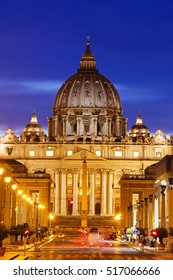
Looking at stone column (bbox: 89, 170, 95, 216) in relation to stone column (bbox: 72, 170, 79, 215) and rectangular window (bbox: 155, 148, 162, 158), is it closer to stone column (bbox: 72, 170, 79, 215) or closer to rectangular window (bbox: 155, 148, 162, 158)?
stone column (bbox: 72, 170, 79, 215)

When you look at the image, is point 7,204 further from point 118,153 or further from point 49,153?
point 118,153

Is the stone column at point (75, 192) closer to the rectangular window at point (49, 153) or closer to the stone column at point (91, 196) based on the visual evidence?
the stone column at point (91, 196)

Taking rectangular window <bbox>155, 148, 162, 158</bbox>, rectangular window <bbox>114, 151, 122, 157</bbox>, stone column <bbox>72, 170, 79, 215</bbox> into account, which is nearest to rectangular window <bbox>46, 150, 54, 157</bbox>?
stone column <bbox>72, 170, 79, 215</bbox>

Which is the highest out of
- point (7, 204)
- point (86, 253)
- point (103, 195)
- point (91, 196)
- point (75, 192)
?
point (75, 192)

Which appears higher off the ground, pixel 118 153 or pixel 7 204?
pixel 118 153

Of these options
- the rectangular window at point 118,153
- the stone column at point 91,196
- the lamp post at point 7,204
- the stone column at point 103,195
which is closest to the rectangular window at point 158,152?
the rectangular window at point 118,153

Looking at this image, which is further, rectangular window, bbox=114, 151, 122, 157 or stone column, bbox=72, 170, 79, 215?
rectangular window, bbox=114, 151, 122, 157

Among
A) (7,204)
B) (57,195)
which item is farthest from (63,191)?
(7,204)

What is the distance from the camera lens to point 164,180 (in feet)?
230

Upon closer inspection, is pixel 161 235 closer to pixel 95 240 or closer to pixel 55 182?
pixel 95 240

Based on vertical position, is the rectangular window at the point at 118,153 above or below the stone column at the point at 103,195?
above

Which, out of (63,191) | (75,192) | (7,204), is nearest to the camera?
(7,204)

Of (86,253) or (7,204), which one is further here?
(7,204)
